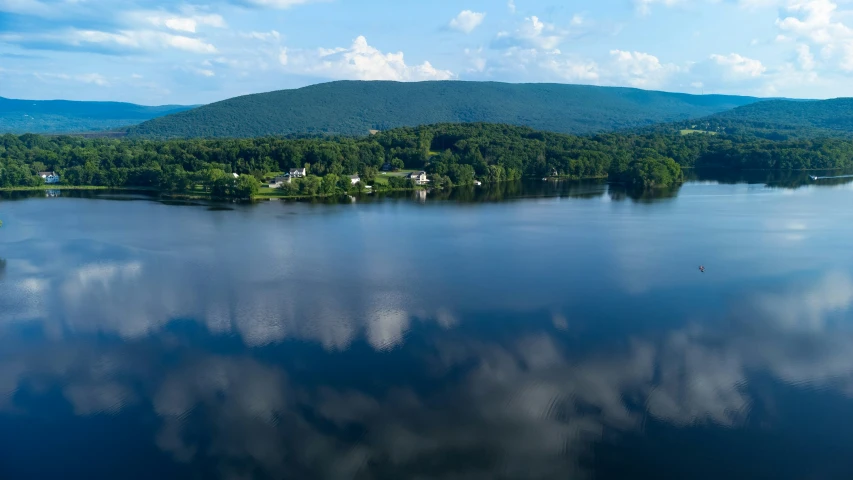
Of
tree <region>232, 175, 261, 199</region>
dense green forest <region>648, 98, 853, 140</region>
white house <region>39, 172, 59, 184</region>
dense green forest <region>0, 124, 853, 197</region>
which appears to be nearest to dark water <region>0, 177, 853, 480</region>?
tree <region>232, 175, 261, 199</region>

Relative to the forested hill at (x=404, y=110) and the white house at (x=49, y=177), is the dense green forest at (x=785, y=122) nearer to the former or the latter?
the forested hill at (x=404, y=110)

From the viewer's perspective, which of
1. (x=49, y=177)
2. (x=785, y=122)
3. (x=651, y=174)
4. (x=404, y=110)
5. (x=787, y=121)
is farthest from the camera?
(x=404, y=110)

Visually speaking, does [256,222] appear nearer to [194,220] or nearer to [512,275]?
[194,220]

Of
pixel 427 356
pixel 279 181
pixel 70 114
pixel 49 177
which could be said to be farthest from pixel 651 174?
pixel 70 114

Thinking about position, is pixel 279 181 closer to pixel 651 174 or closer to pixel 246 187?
pixel 246 187

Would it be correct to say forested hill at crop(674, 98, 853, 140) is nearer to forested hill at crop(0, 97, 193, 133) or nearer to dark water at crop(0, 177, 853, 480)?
dark water at crop(0, 177, 853, 480)
